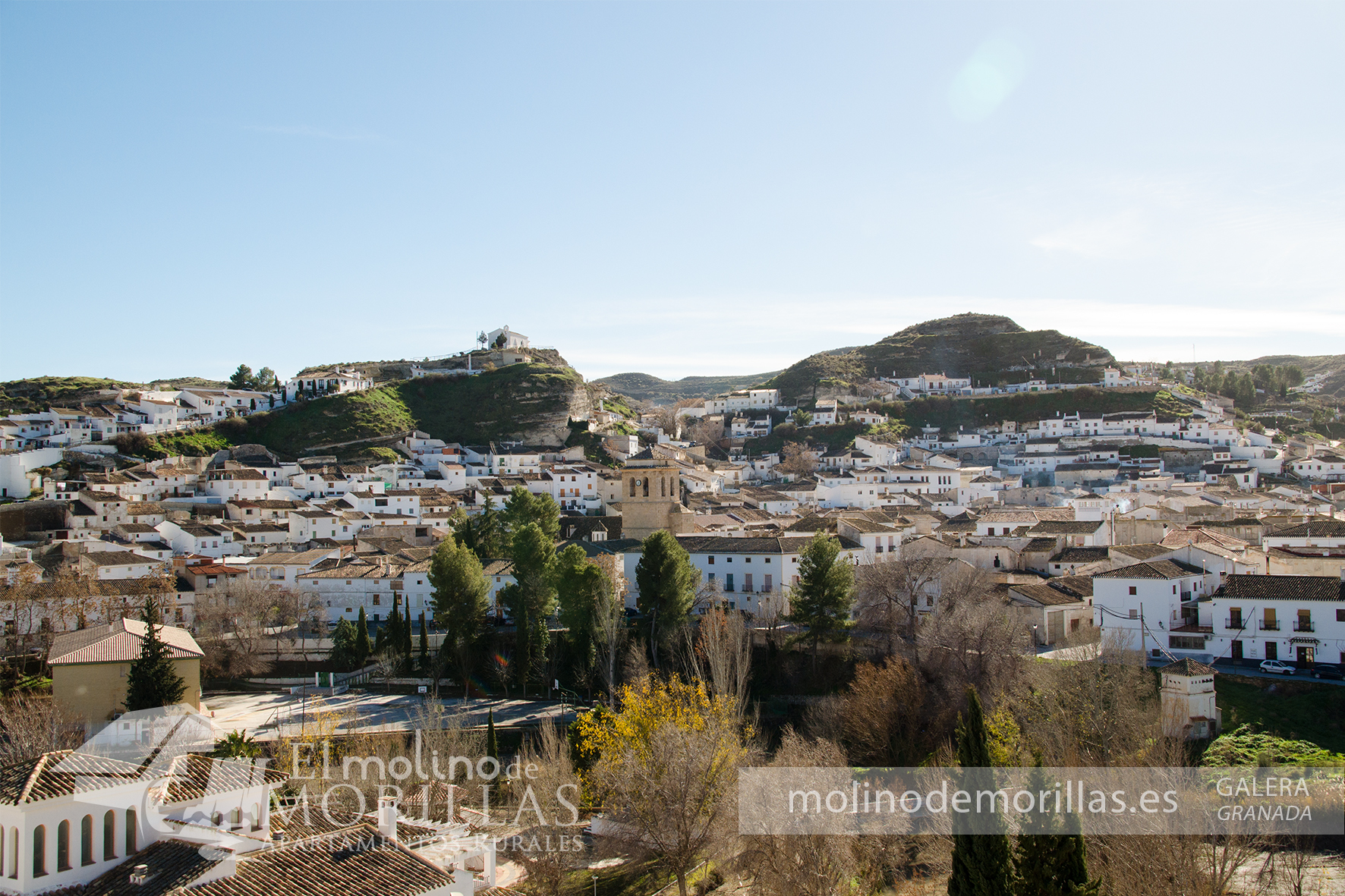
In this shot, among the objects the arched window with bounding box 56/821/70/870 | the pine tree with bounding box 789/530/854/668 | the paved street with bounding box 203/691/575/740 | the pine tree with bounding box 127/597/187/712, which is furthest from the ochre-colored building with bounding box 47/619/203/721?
the pine tree with bounding box 789/530/854/668

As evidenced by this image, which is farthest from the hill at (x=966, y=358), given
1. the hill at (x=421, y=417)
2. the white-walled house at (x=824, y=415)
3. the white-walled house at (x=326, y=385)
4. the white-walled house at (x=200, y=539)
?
the white-walled house at (x=200, y=539)

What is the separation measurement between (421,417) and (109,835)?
7440 centimetres

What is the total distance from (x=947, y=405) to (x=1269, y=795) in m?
85.2

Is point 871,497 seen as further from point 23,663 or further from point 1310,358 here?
point 1310,358

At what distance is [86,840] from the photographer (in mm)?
12508

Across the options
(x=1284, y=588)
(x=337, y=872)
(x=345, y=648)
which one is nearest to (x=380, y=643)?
(x=345, y=648)

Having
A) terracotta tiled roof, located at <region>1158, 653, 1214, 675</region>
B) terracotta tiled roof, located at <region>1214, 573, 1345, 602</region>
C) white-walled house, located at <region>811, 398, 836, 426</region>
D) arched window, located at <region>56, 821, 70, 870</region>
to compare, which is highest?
white-walled house, located at <region>811, 398, 836, 426</region>

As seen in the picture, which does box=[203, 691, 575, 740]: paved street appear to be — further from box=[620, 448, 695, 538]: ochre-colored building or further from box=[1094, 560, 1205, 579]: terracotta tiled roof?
box=[1094, 560, 1205, 579]: terracotta tiled roof

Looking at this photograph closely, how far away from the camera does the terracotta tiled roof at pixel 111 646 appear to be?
26875mm

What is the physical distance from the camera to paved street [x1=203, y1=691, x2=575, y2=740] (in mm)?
27734

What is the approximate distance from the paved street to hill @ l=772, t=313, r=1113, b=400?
261 feet

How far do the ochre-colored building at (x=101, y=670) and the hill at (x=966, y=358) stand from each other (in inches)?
3377

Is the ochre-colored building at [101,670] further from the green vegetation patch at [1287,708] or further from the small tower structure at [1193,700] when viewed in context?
the green vegetation patch at [1287,708]

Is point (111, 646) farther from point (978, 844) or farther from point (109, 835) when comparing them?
point (978, 844)
